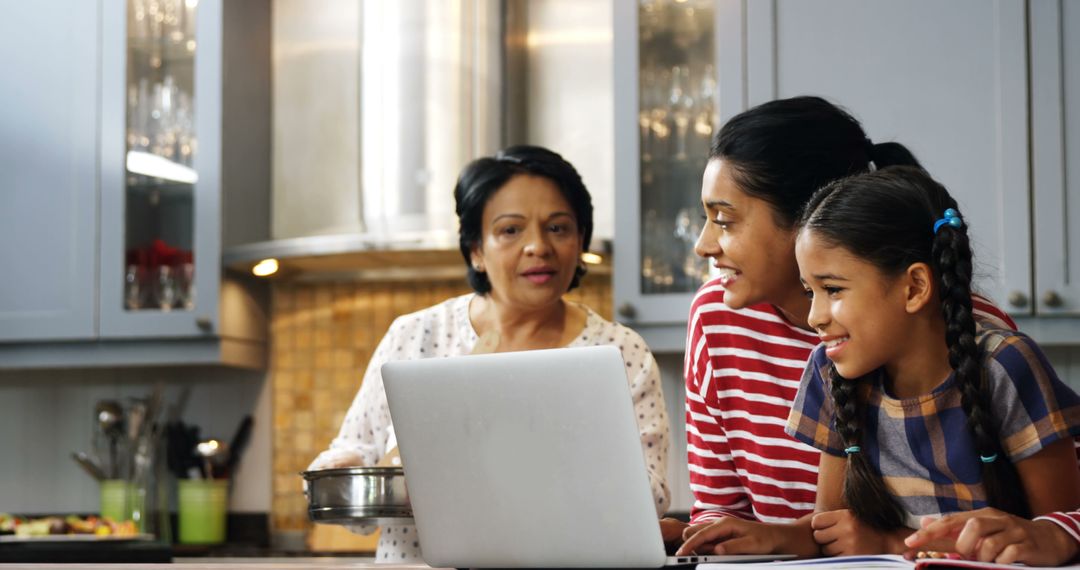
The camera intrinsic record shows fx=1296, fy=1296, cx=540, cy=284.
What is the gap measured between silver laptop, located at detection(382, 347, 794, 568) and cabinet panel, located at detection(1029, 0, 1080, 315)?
6.09ft

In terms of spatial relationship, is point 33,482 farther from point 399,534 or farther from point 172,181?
point 399,534

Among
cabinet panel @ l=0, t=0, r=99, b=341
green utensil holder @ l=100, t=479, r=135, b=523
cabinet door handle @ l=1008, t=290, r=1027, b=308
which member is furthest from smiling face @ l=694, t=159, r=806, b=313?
green utensil holder @ l=100, t=479, r=135, b=523

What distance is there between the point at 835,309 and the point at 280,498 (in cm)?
239

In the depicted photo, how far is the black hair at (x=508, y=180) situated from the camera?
7.14ft

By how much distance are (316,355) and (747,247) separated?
2.13m

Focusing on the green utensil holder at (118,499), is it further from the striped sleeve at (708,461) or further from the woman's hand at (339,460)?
the striped sleeve at (708,461)

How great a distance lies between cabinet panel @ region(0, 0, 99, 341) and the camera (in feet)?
10.8

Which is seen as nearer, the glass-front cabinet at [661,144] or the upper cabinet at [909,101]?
the upper cabinet at [909,101]

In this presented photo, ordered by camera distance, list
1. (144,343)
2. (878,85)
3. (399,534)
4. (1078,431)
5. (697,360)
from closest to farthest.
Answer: (1078,431) → (697,360) → (399,534) → (878,85) → (144,343)

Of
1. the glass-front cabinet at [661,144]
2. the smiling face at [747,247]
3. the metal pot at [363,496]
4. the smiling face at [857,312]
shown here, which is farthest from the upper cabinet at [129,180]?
the smiling face at [857,312]

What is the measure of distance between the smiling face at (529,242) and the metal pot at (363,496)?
2.21ft

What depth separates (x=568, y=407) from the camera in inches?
41.6

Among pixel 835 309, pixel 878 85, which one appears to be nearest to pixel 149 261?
pixel 878 85

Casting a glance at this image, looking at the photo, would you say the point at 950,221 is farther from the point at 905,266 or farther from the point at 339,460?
the point at 339,460
